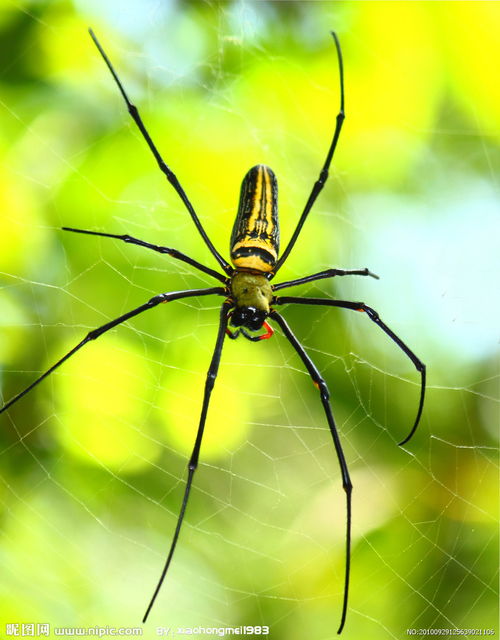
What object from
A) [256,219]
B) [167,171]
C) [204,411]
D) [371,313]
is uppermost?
[167,171]

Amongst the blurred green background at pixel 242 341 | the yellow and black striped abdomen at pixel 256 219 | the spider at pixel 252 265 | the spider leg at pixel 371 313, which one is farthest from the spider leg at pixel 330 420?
the blurred green background at pixel 242 341

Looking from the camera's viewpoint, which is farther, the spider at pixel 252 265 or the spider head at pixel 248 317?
the spider head at pixel 248 317

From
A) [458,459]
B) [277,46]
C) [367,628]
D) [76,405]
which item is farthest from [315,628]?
[277,46]

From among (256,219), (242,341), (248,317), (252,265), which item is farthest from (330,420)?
(242,341)

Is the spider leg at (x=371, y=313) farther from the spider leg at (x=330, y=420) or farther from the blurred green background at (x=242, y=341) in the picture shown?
the blurred green background at (x=242, y=341)

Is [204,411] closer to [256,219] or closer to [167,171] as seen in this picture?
[256,219]

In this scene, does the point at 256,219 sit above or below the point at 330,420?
above
